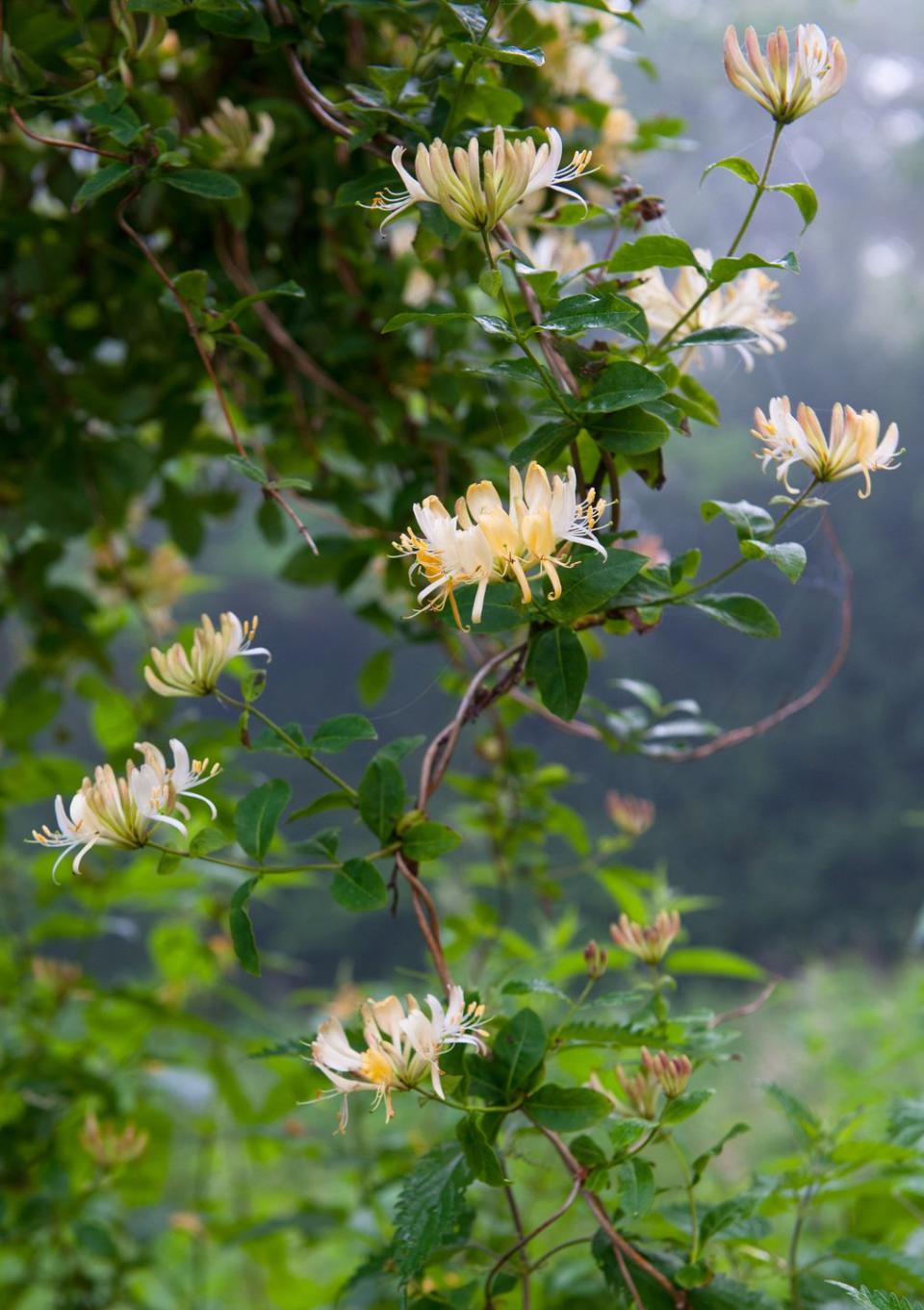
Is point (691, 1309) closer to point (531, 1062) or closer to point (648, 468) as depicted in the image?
point (531, 1062)

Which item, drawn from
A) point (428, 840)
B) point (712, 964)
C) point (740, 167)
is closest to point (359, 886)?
point (428, 840)

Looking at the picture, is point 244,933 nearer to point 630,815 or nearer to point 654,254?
point 654,254

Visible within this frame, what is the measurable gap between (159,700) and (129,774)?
438mm

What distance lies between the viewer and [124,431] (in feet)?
2.48

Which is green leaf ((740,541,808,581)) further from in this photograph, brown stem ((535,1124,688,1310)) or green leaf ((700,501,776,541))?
brown stem ((535,1124,688,1310))

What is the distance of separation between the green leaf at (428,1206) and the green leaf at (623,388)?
0.78 ft

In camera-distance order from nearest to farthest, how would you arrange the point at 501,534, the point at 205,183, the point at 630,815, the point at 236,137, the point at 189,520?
the point at 501,534, the point at 205,183, the point at 236,137, the point at 630,815, the point at 189,520

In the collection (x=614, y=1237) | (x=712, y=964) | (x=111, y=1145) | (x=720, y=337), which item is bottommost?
(x=111, y=1145)

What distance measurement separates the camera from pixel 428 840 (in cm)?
39

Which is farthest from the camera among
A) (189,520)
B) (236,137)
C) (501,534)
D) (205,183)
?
(189,520)

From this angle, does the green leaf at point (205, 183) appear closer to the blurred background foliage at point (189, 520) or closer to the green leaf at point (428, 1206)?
the blurred background foliage at point (189, 520)

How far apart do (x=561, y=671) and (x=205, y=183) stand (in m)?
0.23

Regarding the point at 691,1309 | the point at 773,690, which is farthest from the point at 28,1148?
the point at 773,690

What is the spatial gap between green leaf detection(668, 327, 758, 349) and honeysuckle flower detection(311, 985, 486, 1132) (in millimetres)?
217
